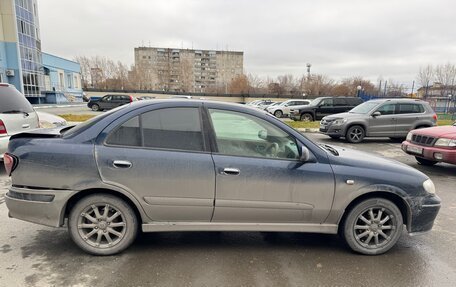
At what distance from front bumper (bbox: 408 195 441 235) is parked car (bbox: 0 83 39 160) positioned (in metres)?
6.59

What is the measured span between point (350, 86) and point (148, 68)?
197ft

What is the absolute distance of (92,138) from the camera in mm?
2963

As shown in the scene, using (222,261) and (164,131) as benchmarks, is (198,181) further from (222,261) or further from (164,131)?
(222,261)

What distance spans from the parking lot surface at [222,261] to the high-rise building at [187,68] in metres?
86.2

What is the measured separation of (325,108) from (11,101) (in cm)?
1631

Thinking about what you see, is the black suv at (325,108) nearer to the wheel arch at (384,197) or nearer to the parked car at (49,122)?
the parked car at (49,122)

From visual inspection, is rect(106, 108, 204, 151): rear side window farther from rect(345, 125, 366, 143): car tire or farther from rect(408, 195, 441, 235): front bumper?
rect(345, 125, 366, 143): car tire

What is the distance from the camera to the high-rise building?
9162 centimetres

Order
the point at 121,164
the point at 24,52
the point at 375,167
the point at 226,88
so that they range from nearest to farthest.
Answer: the point at 121,164 → the point at 375,167 → the point at 24,52 → the point at 226,88

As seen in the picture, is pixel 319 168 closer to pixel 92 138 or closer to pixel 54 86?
pixel 92 138

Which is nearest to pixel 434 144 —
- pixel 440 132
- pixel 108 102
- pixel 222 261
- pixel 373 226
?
pixel 440 132

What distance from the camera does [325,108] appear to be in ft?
60.1

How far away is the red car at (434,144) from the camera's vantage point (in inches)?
247

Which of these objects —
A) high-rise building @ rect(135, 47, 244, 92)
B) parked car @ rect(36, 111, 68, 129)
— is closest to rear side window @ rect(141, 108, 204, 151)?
parked car @ rect(36, 111, 68, 129)
